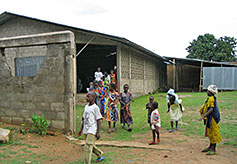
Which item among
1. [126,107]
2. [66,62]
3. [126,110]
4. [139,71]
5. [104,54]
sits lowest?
[126,110]

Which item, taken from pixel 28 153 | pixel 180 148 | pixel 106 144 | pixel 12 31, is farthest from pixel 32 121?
pixel 12 31

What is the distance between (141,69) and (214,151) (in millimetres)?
14278

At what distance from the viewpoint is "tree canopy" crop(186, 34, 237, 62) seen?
3381 cm

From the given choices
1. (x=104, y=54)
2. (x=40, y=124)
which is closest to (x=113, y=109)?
(x=40, y=124)

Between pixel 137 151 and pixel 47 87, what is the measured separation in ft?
11.3

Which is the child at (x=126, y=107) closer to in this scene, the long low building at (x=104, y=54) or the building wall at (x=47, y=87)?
the building wall at (x=47, y=87)

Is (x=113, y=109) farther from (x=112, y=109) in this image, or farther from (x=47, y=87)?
(x=47, y=87)

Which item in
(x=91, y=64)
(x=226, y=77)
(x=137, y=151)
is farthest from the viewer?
(x=91, y=64)

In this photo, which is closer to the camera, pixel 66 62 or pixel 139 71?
pixel 66 62

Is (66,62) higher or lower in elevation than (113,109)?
higher

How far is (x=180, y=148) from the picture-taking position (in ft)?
17.6

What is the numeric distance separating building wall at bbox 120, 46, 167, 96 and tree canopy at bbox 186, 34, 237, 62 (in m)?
12.6

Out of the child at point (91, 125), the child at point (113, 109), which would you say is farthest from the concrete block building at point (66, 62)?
the child at point (91, 125)

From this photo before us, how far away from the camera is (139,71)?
60.3 feet
